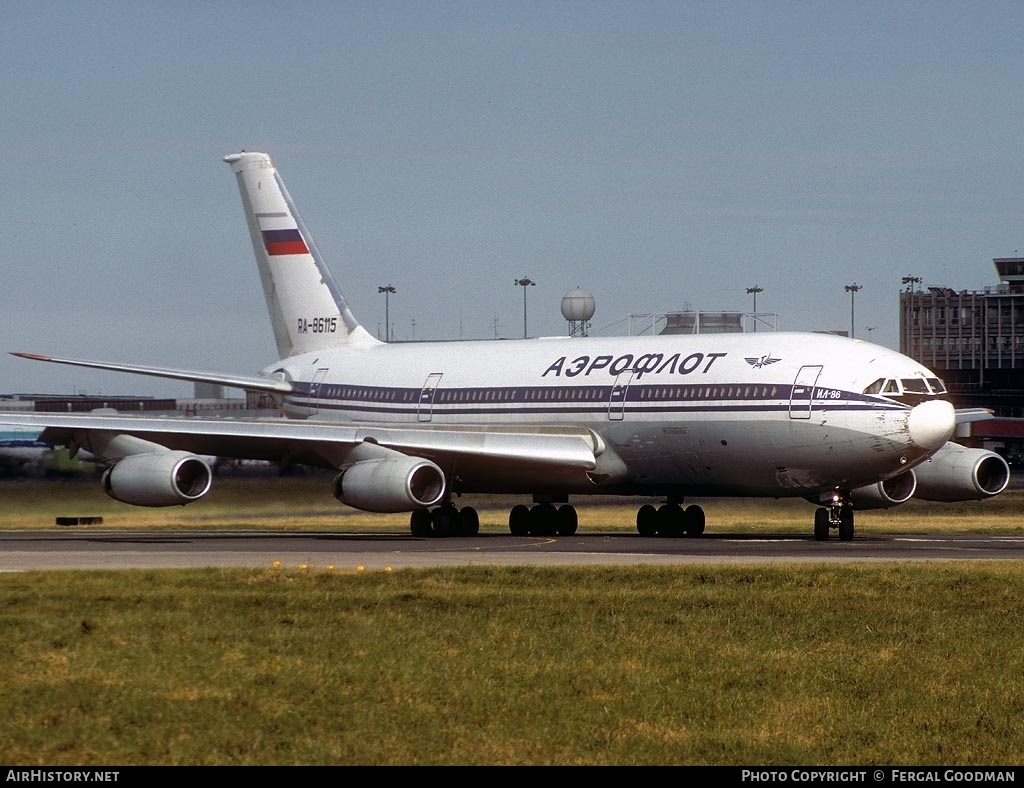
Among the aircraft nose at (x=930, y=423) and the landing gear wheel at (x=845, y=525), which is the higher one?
the aircraft nose at (x=930, y=423)

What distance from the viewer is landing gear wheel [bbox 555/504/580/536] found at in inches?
1597

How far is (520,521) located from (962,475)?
433 inches

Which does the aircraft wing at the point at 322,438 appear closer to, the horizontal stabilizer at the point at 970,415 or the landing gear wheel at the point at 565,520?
the landing gear wheel at the point at 565,520

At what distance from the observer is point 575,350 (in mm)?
40188

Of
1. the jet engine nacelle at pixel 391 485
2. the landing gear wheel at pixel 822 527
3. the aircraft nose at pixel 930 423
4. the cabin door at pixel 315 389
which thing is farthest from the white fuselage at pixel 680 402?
the jet engine nacelle at pixel 391 485

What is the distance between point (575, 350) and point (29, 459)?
16023 millimetres

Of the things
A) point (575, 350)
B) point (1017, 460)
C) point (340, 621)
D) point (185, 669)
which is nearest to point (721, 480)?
point (575, 350)

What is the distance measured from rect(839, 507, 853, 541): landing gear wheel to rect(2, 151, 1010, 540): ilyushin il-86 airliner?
0.16 feet

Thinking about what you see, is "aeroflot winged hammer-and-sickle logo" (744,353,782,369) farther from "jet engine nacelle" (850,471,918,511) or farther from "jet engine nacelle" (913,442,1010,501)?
"jet engine nacelle" (913,442,1010,501)

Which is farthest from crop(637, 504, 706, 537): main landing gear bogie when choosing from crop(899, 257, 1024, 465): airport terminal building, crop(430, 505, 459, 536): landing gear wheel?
crop(899, 257, 1024, 465): airport terminal building

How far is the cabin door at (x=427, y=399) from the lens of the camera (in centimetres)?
4200

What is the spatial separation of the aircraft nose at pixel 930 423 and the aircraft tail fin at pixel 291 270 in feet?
61.2

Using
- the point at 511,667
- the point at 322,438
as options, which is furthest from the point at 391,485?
the point at 511,667

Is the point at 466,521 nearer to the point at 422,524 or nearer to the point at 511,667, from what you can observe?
the point at 422,524
